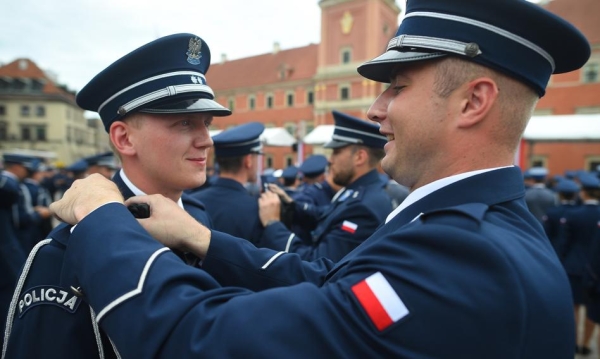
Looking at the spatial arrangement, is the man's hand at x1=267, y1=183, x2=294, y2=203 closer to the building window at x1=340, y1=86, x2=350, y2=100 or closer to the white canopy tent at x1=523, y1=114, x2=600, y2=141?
the white canopy tent at x1=523, y1=114, x2=600, y2=141

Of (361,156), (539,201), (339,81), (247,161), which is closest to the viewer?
(247,161)

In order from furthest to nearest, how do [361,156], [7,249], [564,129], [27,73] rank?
[27,73] < [564,129] < [7,249] < [361,156]

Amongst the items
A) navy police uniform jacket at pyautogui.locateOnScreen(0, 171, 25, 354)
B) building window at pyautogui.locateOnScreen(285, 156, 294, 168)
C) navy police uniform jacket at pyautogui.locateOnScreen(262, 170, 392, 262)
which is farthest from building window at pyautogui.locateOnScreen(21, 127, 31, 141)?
navy police uniform jacket at pyautogui.locateOnScreen(262, 170, 392, 262)

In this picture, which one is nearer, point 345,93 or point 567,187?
point 567,187

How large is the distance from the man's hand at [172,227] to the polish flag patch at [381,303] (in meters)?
0.72

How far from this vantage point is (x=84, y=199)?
134 centimetres

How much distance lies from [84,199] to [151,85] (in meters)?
0.68

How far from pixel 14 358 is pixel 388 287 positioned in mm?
1354

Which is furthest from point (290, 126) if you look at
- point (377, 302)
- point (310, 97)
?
point (377, 302)

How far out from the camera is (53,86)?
171ft

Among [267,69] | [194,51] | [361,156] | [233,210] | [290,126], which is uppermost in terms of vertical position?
[267,69]

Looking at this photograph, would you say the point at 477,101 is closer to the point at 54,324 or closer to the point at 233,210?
the point at 54,324

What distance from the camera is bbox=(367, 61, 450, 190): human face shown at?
1.28 m

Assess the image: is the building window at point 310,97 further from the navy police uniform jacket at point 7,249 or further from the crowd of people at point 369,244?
the crowd of people at point 369,244
